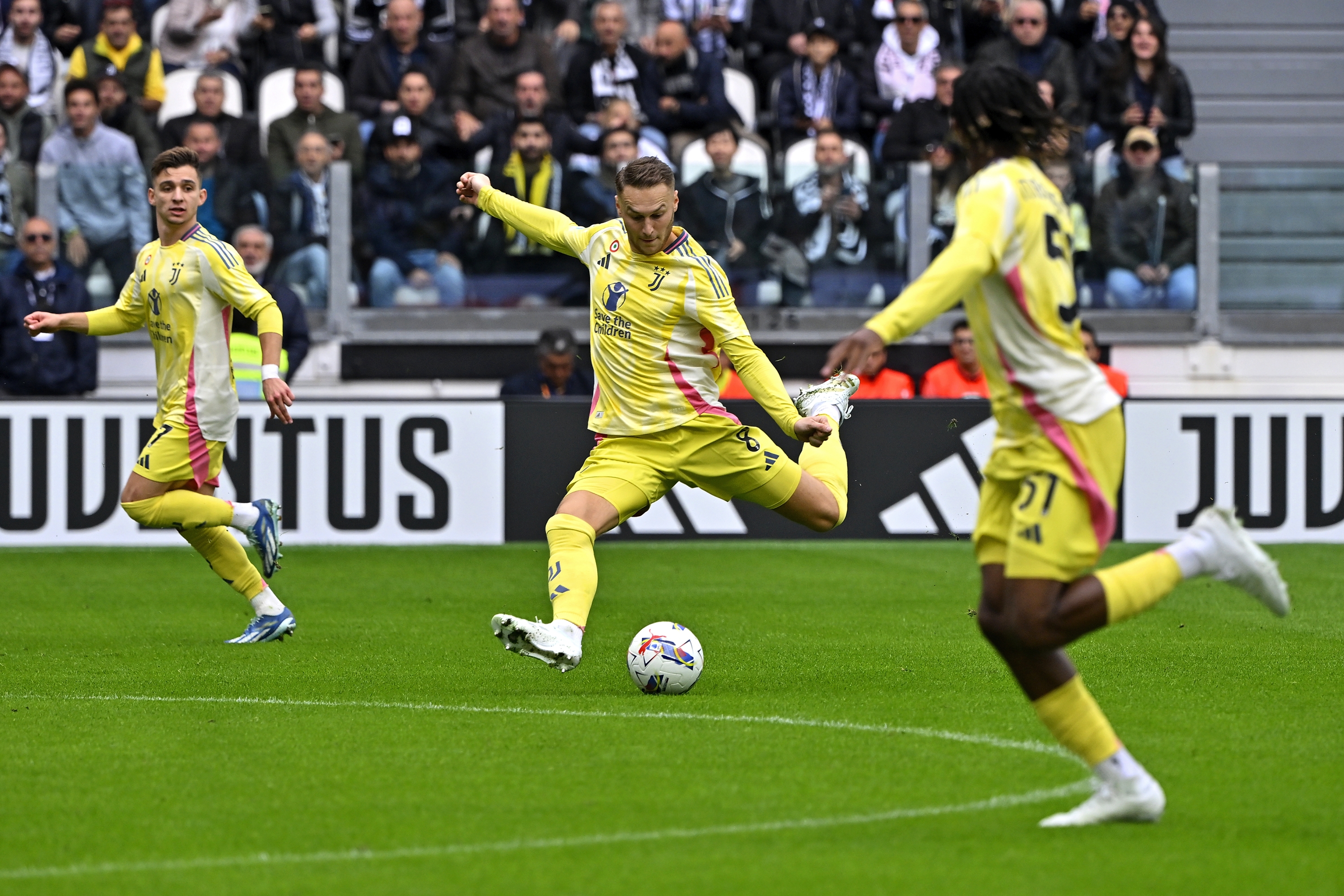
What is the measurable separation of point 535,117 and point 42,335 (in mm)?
4507

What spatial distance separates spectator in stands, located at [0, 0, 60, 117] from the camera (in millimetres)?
17297

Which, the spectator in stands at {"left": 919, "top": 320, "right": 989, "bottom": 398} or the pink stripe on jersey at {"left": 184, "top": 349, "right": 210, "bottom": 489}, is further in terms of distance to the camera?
the spectator in stands at {"left": 919, "top": 320, "right": 989, "bottom": 398}

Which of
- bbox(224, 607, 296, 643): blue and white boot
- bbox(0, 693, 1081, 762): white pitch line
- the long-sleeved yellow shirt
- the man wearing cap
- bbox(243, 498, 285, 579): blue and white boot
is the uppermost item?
the long-sleeved yellow shirt

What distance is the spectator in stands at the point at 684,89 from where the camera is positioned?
17062 millimetres

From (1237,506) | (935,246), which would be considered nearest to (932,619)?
(1237,506)

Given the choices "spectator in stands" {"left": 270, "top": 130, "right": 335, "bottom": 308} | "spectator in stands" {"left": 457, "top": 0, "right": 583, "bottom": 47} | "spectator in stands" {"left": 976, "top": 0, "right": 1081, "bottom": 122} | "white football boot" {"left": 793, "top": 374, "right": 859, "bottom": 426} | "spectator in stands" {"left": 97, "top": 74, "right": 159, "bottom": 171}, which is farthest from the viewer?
"spectator in stands" {"left": 457, "top": 0, "right": 583, "bottom": 47}

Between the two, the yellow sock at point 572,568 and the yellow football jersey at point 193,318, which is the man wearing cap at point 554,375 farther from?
the yellow sock at point 572,568

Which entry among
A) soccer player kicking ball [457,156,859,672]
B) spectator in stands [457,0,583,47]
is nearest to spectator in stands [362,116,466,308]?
spectator in stands [457,0,583,47]

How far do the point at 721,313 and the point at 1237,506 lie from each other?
793 centimetres

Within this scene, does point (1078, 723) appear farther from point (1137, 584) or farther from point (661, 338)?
point (661, 338)

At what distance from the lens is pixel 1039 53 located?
17.6 meters

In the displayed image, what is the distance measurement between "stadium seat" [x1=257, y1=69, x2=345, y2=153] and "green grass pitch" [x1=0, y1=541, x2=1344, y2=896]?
24.8ft

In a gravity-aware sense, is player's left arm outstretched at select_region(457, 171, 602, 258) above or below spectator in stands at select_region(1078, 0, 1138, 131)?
below

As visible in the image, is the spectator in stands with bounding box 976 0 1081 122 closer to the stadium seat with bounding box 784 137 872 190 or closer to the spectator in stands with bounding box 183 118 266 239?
the stadium seat with bounding box 784 137 872 190
